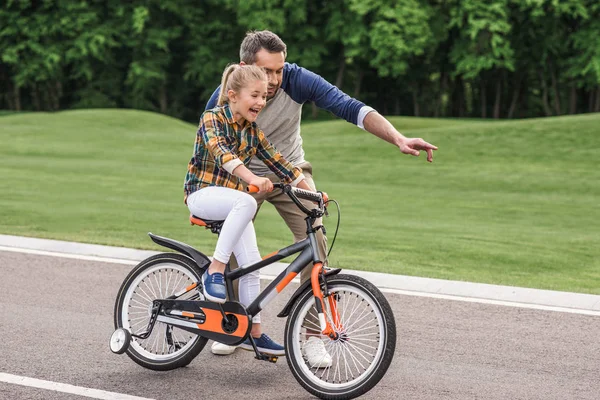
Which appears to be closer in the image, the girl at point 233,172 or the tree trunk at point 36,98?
the girl at point 233,172

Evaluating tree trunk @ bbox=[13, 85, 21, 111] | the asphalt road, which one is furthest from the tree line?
the asphalt road

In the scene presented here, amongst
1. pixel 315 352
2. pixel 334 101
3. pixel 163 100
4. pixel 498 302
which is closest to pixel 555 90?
pixel 163 100

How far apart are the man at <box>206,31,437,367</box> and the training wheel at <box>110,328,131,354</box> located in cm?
62

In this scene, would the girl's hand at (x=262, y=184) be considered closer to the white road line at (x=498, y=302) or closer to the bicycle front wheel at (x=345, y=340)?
the bicycle front wheel at (x=345, y=340)

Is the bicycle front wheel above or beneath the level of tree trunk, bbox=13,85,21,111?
above

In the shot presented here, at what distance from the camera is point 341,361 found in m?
4.86

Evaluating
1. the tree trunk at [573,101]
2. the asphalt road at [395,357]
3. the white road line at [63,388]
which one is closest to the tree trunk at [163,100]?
the tree trunk at [573,101]

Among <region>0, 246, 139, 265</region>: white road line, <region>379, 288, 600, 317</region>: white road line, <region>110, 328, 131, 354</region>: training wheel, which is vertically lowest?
<region>0, 246, 139, 265</region>: white road line

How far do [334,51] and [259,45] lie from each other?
2083 inches

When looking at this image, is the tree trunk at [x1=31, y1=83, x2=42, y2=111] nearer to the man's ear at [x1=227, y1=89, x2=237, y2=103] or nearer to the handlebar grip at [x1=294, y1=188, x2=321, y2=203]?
the man's ear at [x1=227, y1=89, x2=237, y2=103]

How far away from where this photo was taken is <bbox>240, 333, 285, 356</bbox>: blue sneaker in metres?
5.11

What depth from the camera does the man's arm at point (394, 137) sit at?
4.88m

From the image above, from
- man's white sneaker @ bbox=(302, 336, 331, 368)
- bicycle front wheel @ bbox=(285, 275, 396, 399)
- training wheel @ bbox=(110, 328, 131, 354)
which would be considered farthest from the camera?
training wheel @ bbox=(110, 328, 131, 354)

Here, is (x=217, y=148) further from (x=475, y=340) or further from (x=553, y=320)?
(x=553, y=320)
